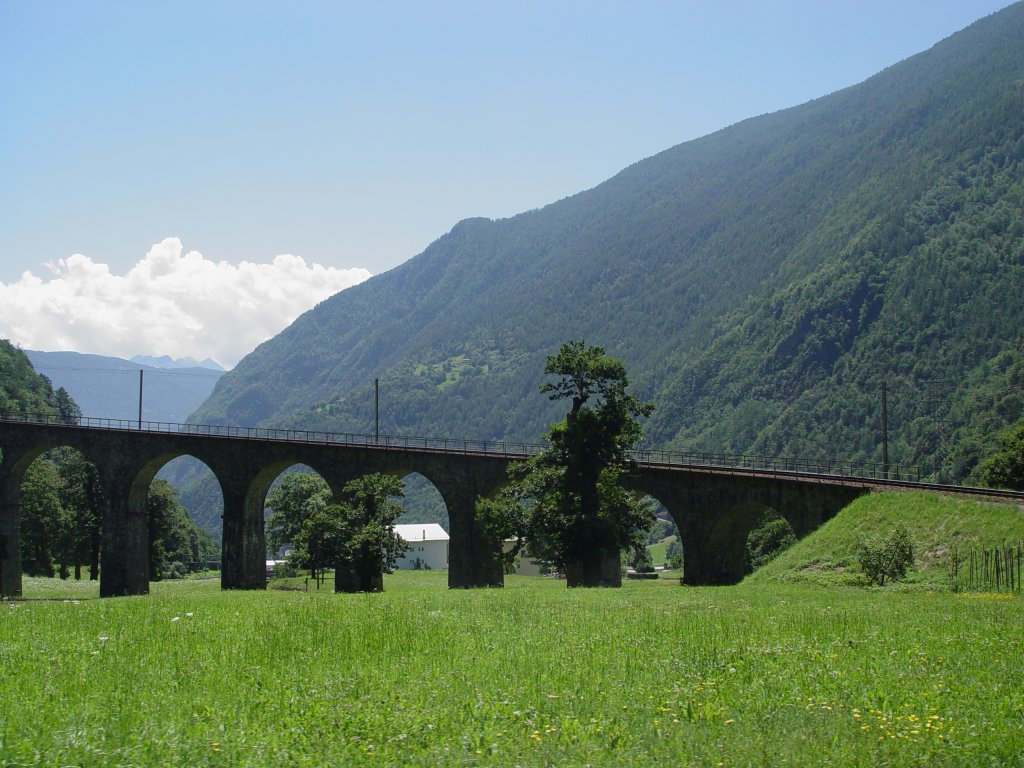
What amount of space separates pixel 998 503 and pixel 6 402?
121062mm

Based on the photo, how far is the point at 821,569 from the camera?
3697 cm

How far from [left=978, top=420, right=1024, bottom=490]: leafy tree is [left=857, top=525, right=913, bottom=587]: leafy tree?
25.9 metres

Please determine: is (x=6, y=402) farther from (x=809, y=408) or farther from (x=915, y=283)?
(x=915, y=283)

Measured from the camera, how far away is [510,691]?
37.8 feet

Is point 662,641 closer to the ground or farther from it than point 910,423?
closer to the ground

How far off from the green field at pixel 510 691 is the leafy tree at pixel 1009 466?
1695 inches

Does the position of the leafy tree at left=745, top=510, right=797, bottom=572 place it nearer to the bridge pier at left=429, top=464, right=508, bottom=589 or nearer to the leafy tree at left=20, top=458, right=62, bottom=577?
the bridge pier at left=429, top=464, right=508, bottom=589

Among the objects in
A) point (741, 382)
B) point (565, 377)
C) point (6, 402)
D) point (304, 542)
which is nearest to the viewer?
point (565, 377)

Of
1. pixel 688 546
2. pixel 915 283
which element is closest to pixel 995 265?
pixel 915 283

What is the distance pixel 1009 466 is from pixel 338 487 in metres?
40.0

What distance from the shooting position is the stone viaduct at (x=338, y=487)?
46656 millimetres

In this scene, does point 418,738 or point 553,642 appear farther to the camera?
point 553,642

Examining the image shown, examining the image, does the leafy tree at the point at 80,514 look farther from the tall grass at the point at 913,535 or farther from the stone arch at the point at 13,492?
the tall grass at the point at 913,535

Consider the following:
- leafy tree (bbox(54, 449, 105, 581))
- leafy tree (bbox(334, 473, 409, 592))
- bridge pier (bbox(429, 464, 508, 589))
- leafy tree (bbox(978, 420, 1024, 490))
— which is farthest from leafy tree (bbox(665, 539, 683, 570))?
leafy tree (bbox(334, 473, 409, 592))
